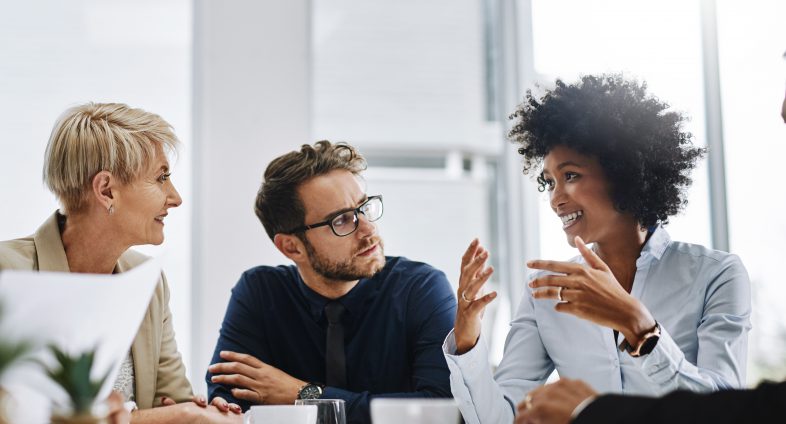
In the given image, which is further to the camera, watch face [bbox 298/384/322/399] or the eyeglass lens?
the eyeglass lens

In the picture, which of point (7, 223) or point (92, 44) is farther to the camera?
point (92, 44)

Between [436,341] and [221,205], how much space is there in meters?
1.37

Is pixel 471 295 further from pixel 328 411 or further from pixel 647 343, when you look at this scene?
pixel 328 411

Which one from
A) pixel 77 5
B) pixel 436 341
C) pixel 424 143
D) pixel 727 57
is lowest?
pixel 436 341

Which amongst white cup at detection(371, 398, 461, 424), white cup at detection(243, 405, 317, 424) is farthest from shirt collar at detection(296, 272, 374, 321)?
white cup at detection(371, 398, 461, 424)

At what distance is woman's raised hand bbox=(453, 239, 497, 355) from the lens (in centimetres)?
173

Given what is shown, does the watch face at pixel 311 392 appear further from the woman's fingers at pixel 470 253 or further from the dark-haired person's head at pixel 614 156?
the dark-haired person's head at pixel 614 156

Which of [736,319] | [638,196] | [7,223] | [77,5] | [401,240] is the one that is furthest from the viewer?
[401,240]

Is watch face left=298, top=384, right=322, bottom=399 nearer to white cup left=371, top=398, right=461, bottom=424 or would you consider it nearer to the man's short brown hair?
the man's short brown hair

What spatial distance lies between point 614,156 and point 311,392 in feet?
3.31

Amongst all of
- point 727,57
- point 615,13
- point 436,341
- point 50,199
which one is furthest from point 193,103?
point 727,57

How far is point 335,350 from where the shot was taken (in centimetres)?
222

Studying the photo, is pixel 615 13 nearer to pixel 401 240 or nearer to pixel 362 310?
pixel 401 240

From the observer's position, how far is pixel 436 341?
7.13ft
